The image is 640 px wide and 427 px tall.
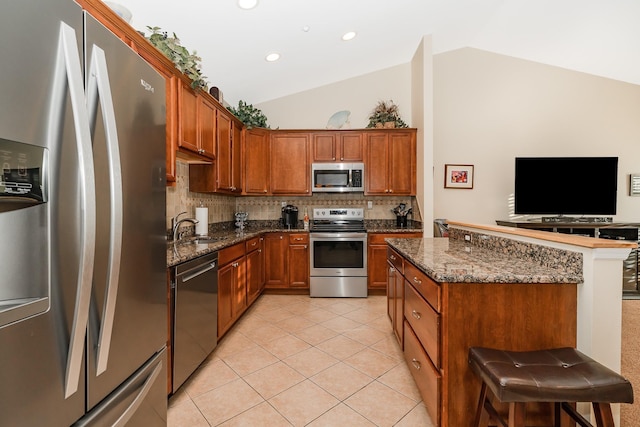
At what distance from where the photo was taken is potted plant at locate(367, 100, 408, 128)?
14.1 feet

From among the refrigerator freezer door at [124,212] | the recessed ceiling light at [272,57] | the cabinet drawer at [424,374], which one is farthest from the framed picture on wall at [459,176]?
the refrigerator freezer door at [124,212]

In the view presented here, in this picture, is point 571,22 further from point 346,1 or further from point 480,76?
point 346,1

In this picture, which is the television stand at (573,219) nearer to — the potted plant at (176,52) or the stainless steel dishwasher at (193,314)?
the stainless steel dishwasher at (193,314)

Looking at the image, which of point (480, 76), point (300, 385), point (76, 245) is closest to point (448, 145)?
point (480, 76)

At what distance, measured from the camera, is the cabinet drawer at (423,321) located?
1443 millimetres

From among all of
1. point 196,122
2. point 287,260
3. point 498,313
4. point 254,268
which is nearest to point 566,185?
point 498,313

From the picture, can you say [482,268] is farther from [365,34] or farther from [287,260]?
[365,34]

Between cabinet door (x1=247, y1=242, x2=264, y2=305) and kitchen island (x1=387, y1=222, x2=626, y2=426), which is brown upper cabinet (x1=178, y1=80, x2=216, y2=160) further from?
kitchen island (x1=387, y1=222, x2=626, y2=426)

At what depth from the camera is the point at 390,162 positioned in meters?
4.24

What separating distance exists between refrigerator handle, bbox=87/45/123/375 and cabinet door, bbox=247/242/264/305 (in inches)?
95.5

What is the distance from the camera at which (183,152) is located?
7.99ft

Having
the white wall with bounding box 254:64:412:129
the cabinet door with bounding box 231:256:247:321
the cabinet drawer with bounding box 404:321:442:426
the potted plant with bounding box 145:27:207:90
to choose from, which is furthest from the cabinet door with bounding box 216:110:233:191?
the cabinet drawer with bounding box 404:321:442:426

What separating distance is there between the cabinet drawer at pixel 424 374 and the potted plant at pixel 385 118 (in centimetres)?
311

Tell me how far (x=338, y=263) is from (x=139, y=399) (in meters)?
3.00
